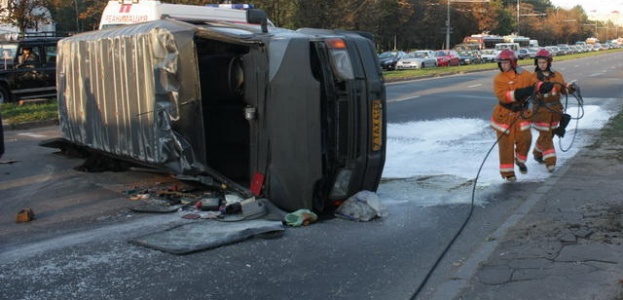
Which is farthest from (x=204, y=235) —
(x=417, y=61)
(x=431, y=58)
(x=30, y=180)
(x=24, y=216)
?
(x=431, y=58)

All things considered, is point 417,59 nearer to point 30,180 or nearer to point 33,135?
point 33,135

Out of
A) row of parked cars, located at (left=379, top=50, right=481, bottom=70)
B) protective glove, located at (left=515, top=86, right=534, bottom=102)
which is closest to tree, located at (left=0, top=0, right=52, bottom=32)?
protective glove, located at (left=515, top=86, right=534, bottom=102)

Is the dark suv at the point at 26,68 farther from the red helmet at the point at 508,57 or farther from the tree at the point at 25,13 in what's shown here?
the red helmet at the point at 508,57

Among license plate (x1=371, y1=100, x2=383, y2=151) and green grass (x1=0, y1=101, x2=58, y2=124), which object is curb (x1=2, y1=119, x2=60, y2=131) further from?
license plate (x1=371, y1=100, x2=383, y2=151)

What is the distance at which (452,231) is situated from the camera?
19.6 feet

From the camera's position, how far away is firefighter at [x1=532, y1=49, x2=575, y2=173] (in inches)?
334

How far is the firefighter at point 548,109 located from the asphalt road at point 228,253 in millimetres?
897

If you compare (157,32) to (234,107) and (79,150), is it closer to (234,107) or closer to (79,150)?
(234,107)

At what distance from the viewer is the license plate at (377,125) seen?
21.2 feet

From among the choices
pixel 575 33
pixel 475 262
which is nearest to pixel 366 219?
pixel 475 262

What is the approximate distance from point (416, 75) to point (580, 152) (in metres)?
23.4

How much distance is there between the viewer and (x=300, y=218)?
6.09m

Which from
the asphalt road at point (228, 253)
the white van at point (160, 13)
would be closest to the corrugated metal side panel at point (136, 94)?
the asphalt road at point (228, 253)

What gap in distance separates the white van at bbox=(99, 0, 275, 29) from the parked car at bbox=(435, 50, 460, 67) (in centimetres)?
3904
